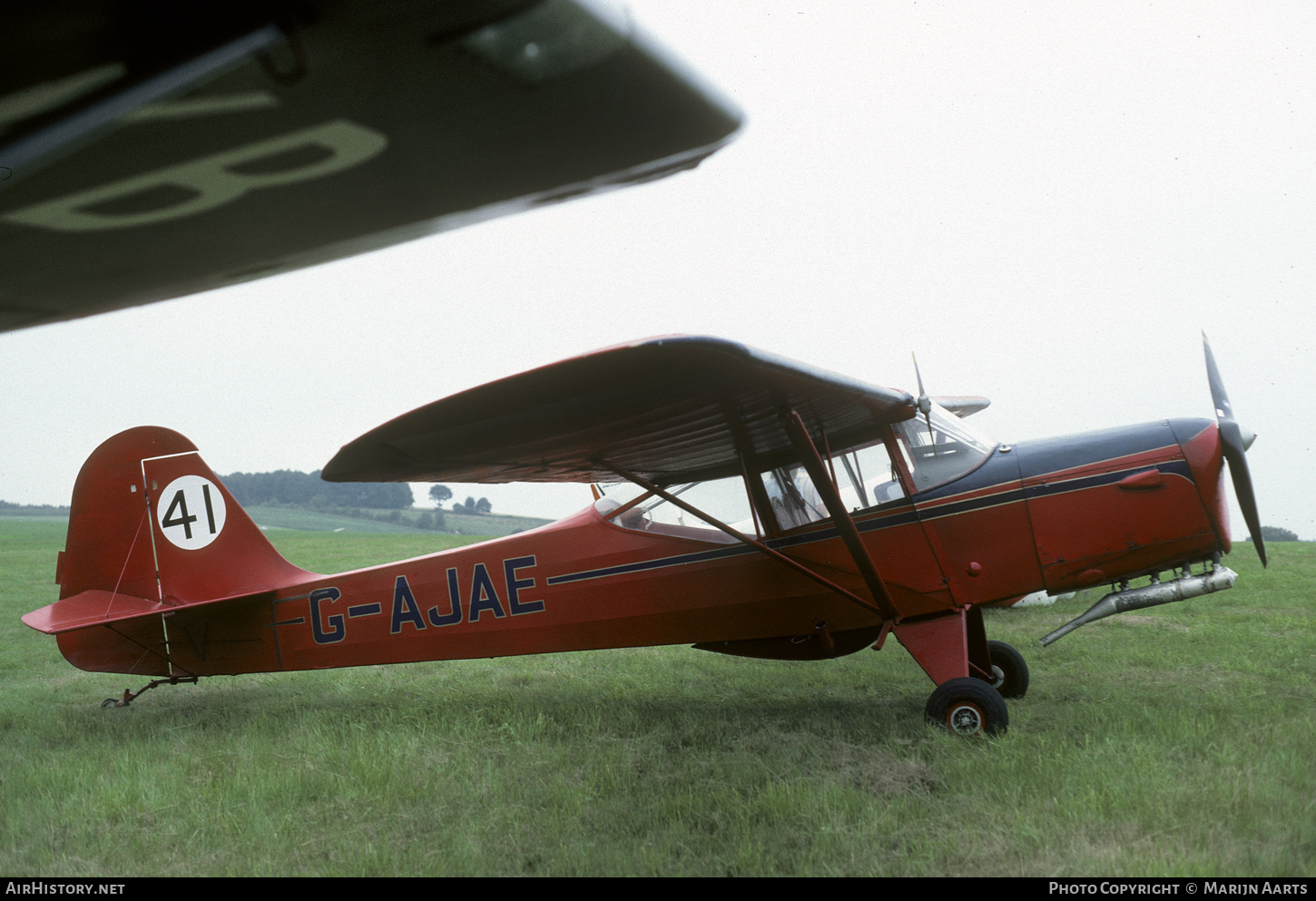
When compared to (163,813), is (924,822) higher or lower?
lower

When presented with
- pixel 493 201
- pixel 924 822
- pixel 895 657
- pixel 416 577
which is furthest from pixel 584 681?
pixel 493 201

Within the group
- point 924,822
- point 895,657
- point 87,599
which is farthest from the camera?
point 895,657

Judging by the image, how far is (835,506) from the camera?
4922 millimetres

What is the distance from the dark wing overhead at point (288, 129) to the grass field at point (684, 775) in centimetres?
173

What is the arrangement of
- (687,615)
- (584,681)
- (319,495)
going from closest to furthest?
(319,495), (687,615), (584,681)

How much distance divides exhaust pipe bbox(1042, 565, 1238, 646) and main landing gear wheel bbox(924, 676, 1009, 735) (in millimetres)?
584

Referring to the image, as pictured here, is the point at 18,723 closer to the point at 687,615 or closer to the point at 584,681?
the point at 584,681

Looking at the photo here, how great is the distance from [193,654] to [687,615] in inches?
164

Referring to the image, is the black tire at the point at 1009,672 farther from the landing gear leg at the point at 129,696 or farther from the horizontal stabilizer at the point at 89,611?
the horizontal stabilizer at the point at 89,611

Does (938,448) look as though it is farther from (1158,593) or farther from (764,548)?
(1158,593)

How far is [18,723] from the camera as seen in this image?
19.9 feet

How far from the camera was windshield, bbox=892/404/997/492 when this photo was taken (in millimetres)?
5352

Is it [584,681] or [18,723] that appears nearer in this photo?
[18,723]

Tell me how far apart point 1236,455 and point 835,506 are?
2548mm
